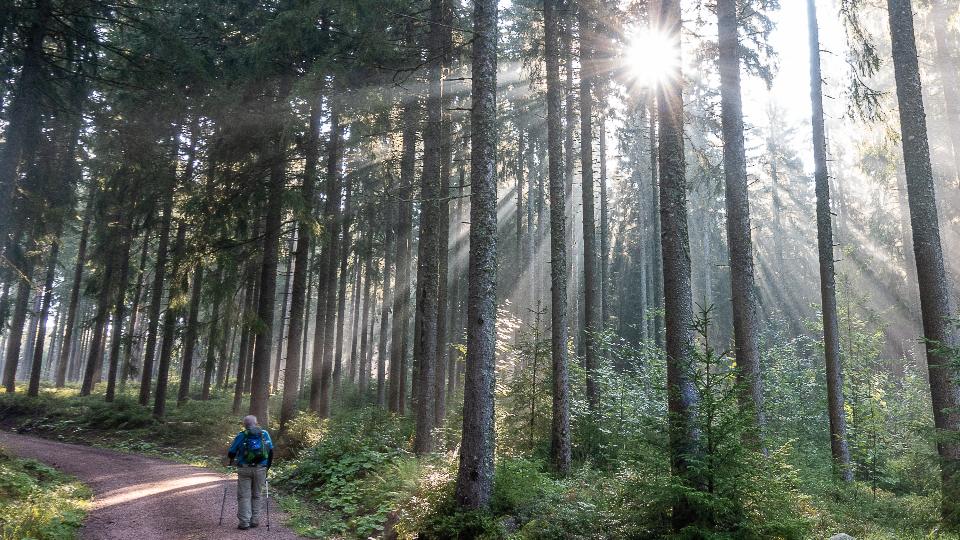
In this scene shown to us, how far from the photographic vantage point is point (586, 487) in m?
9.77

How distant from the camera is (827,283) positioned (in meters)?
13.7

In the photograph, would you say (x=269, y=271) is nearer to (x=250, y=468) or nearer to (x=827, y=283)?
(x=250, y=468)

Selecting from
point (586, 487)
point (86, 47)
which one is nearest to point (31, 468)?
point (86, 47)

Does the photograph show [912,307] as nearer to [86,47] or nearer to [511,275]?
[511,275]

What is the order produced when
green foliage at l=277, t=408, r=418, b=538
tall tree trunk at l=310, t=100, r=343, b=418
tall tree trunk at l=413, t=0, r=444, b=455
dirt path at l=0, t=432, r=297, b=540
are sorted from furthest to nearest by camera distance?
tall tree trunk at l=310, t=100, r=343, b=418
tall tree trunk at l=413, t=0, r=444, b=455
green foliage at l=277, t=408, r=418, b=538
dirt path at l=0, t=432, r=297, b=540

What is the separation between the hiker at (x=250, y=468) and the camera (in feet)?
29.6

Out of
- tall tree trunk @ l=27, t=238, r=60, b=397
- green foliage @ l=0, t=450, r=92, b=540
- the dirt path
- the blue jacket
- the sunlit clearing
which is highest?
the sunlit clearing

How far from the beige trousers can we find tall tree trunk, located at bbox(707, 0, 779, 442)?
9.33m

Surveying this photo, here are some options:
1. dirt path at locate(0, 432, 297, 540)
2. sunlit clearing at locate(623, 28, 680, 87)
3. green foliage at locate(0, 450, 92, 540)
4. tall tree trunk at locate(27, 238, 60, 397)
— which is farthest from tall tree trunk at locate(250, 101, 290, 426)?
tall tree trunk at locate(27, 238, 60, 397)

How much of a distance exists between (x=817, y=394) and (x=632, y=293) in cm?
2867

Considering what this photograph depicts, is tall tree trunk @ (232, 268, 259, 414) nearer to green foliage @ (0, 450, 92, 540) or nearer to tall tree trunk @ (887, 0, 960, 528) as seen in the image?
green foliage @ (0, 450, 92, 540)

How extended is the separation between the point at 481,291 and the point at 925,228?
848cm

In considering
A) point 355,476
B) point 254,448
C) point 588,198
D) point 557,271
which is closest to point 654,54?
point 557,271

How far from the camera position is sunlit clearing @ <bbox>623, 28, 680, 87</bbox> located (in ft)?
27.9
